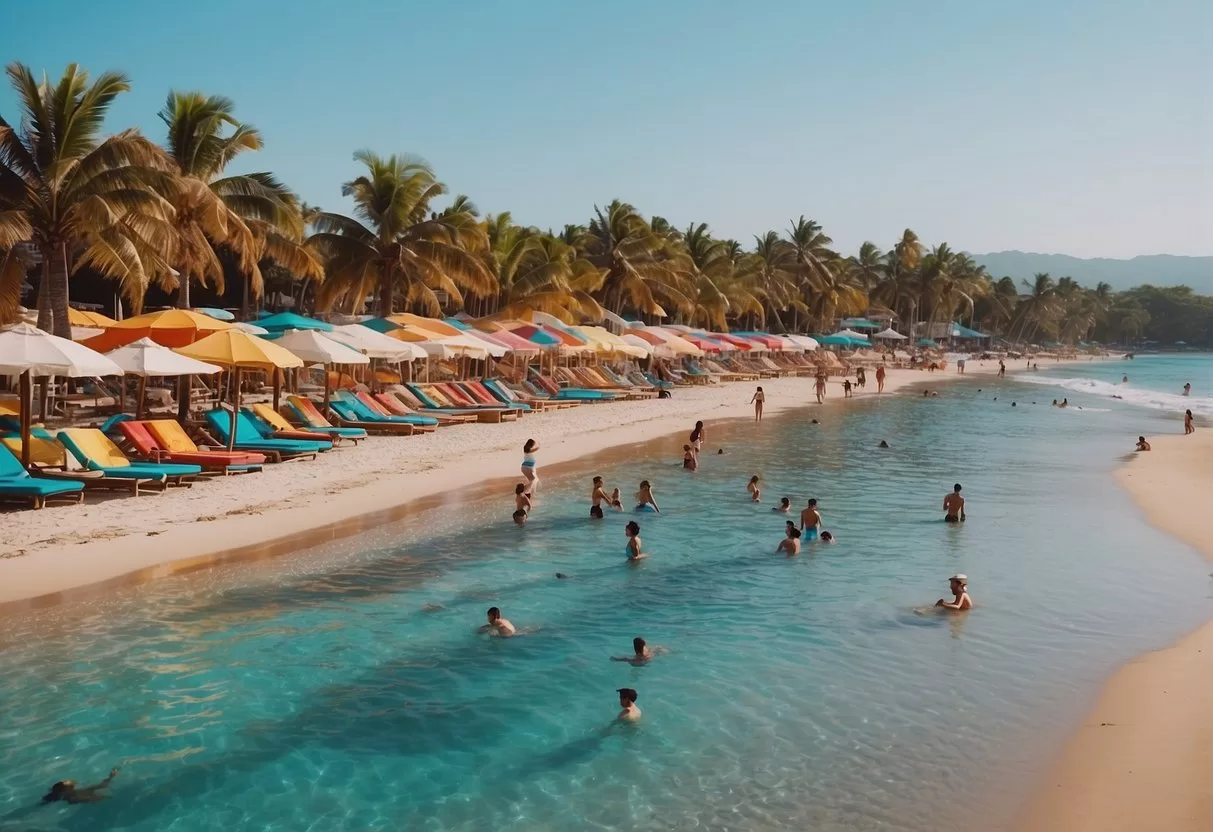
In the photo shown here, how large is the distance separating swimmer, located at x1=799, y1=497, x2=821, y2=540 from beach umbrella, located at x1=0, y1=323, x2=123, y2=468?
9.40 meters

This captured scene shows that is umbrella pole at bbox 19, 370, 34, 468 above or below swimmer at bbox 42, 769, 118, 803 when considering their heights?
above

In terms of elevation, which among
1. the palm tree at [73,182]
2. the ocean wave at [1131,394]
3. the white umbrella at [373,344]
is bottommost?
the ocean wave at [1131,394]

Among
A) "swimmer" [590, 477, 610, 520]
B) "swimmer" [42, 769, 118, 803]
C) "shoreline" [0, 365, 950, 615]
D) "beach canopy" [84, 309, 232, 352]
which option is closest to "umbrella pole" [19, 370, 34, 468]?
"shoreline" [0, 365, 950, 615]

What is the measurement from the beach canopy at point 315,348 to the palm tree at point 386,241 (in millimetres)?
10862

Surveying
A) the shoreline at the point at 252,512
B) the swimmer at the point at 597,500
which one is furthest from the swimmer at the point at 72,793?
the swimmer at the point at 597,500

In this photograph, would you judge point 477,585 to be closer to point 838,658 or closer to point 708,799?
point 838,658

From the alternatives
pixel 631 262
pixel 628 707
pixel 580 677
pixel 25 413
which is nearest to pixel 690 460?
pixel 25 413

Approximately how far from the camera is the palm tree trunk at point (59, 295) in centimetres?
1778

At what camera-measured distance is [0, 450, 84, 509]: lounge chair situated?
12.4 m

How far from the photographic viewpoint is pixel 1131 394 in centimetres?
5753

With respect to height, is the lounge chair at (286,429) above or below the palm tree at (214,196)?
below

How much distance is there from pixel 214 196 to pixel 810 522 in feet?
46.6

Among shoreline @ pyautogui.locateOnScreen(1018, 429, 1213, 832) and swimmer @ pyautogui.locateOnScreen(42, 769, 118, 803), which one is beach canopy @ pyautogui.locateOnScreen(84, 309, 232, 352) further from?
shoreline @ pyautogui.locateOnScreen(1018, 429, 1213, 832)

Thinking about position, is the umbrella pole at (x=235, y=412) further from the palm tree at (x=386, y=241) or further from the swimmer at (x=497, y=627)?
the palm tree at (x=386, y=241)
